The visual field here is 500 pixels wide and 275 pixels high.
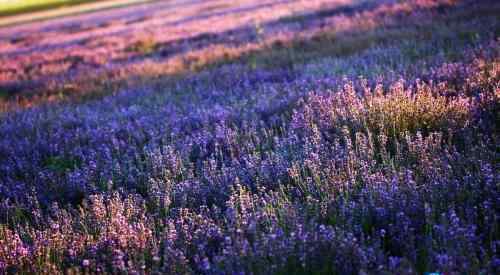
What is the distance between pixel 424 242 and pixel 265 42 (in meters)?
8.86

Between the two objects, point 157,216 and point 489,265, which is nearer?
point 489,265

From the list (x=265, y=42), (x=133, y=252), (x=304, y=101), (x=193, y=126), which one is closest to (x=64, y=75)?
(x=265, y=42)

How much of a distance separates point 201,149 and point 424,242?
2523 mm

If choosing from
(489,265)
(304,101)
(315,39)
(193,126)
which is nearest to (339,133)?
(304,101)

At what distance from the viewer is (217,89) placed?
7.55 m

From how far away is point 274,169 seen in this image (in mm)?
4031

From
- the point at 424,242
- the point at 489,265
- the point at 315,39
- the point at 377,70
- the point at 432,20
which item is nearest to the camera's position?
the point at 489,265

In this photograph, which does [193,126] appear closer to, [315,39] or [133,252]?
[133,252]

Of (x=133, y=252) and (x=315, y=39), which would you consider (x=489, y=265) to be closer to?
(x=133, y=252)

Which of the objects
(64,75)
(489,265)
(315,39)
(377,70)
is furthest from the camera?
(64,75)

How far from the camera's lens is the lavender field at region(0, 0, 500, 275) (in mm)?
2803

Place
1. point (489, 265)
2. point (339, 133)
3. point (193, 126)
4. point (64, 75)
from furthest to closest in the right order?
1. point (64, 75)
2. point (193, 126)
3. point (339, 133)
4. point (489, 265)

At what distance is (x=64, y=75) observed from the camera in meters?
11.5

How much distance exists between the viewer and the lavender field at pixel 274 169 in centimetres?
280
